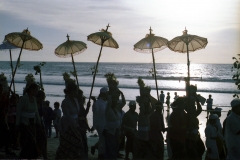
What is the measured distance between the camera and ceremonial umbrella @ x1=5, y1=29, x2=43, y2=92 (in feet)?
33.2

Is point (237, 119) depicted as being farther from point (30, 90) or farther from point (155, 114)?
point (30, 90)

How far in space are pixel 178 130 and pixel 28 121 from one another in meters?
3.08

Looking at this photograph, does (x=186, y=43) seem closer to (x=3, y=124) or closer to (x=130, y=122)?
(x=130, y=122)

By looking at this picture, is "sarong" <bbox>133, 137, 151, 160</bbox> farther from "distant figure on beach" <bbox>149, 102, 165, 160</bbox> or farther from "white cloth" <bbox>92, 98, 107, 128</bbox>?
"white cloth" <bbox>92, 98, 107, 128</bbox>

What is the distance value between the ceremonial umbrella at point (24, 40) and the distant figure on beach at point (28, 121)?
2.30 metres

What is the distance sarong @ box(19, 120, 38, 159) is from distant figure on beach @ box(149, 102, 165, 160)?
2440mm

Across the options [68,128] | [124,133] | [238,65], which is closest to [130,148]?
[124,133]

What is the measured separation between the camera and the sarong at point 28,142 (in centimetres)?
824

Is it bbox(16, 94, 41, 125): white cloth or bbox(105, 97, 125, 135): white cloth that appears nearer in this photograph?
bbox(16, 94, 41, 125): white cloth

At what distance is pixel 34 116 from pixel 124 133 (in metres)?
2.54

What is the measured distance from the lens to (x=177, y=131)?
8.26 metres

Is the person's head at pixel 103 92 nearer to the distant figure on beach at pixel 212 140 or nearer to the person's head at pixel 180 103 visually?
the person's head at pixel 180 103

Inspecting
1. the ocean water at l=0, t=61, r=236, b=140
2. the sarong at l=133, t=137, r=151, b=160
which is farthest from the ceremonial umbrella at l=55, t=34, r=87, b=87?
the ocean water at l=0, t=61, r=236, b=140

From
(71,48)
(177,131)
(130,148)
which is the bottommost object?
(130,148)
